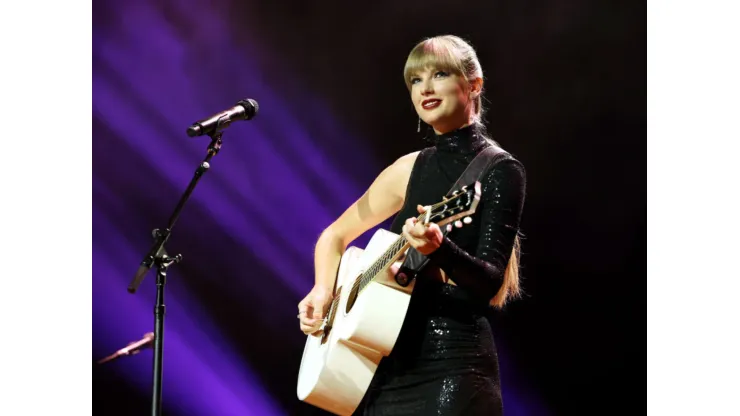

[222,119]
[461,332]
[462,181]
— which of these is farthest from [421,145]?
[461,332]

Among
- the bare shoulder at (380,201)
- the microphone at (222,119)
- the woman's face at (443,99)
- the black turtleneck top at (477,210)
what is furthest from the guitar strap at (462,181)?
the microphone at (222,119)

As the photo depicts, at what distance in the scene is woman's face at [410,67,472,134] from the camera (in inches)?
84.7

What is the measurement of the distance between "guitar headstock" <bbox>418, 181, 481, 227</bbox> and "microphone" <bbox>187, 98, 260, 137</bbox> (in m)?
0.93

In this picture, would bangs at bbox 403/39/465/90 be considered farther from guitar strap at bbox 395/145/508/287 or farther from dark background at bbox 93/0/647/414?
dark background at bbox 93/0/647/414

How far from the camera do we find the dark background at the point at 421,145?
2.91 metres

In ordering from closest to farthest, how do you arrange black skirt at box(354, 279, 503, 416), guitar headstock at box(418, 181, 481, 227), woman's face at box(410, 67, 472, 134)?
guitar headstock at box(418, 181, 481, 227) → black skirt at box(354, 279, 503, 416) → woman's face at box(410, 67, 472, 134)

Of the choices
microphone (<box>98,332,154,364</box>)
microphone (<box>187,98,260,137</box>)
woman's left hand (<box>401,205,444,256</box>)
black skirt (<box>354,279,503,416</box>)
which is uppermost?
microphone (<box>187,98,260,137</box>)

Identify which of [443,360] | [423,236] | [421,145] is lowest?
[443,360]

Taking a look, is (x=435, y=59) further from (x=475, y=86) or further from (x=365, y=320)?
(x=365, y=320)

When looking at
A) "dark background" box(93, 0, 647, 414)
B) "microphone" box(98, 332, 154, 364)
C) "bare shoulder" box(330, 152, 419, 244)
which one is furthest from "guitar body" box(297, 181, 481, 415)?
"dark background" box(93, 0, 647, 414)

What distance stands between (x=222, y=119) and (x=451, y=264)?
3.55ft

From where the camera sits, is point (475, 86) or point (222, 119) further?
point (222, 119)

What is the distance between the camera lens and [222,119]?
100 inches

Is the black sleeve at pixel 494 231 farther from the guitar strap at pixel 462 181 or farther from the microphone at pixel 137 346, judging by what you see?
the microphone at pixel 137 346
